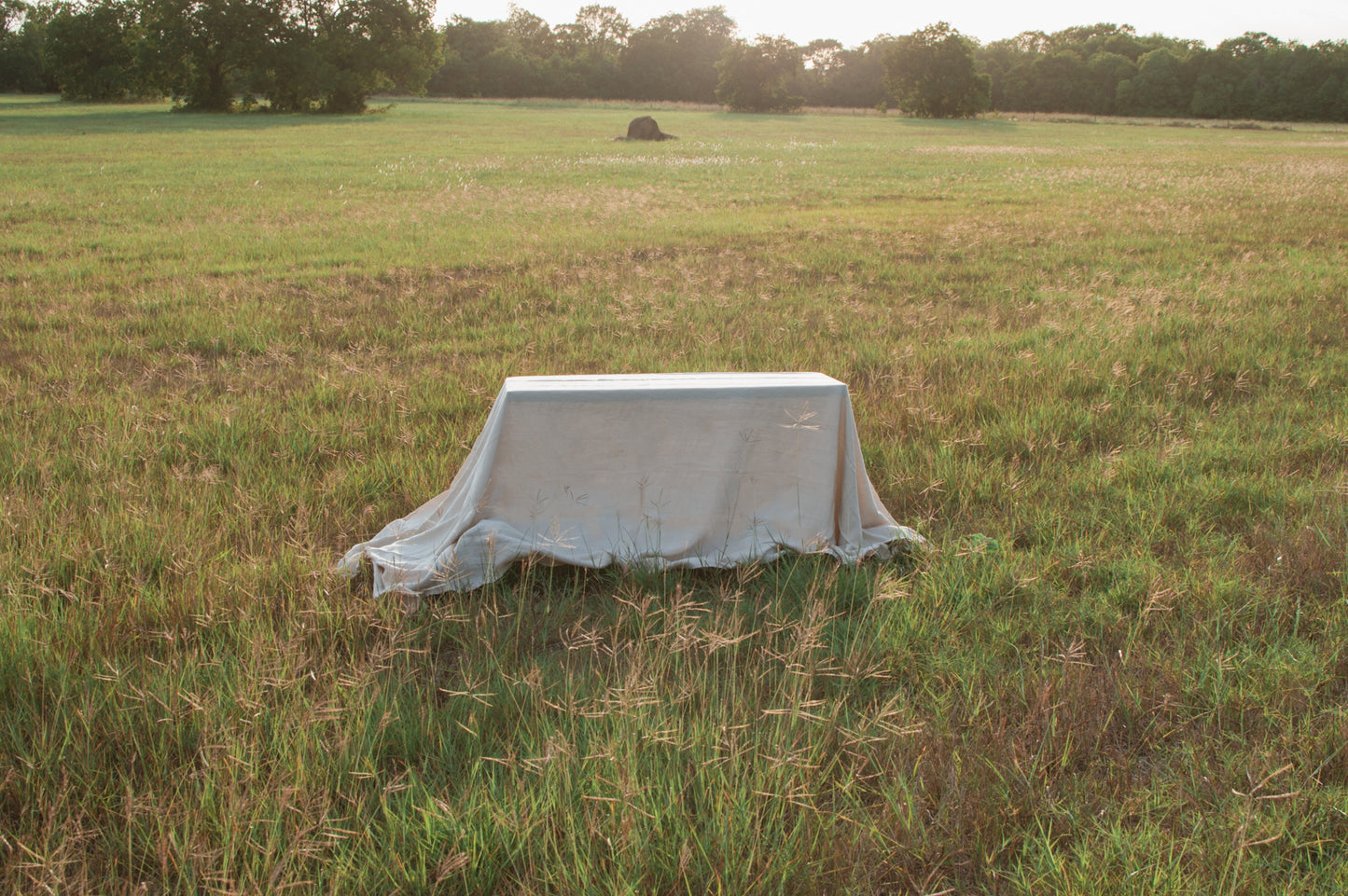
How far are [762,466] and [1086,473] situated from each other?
1.87 m

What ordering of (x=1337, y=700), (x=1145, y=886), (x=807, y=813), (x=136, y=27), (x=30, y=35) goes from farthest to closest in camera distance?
(x=30, y=35)
(x=136, y=27)
(x=1337, y=700)
(x=807, y=813)
(x=1145, y=886)

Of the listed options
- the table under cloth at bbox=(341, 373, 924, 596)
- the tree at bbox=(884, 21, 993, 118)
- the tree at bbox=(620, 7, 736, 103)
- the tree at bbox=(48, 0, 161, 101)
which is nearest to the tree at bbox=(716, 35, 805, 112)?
the tree at bbox=(884, 21, 993, 118)

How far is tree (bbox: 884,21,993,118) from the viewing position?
196 feet

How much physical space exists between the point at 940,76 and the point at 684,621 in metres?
66.6

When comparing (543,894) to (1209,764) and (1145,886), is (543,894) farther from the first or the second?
(1209,764)

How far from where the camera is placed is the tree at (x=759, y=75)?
63281mm

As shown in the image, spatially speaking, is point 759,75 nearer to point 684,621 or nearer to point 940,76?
point 940,76

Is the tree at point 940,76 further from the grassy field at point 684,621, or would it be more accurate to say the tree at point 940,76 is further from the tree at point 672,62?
the grassy field at point 684,621

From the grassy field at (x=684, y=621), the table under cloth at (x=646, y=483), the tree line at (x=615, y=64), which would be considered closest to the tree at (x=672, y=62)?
the tree line at (x=615, y=64)

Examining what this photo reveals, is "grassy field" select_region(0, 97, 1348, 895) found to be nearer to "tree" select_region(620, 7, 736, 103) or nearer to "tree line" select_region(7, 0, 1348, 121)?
"tree line" select_region(7, 0, 1348, 121)

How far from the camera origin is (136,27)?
5256 centimetres

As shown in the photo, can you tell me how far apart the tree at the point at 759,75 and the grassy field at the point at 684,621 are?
2382 inches

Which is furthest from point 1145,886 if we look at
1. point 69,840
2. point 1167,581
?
point 69,840

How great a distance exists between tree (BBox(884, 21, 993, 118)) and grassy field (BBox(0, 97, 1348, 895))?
57965 mm
